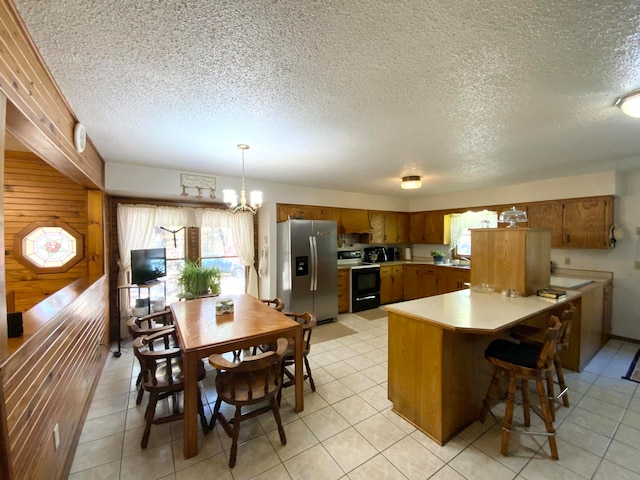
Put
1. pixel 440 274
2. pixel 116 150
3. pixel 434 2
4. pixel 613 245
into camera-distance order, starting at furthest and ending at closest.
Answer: pixel 440 274
pixel 613 245
pixel 116 150
pixel 434 2

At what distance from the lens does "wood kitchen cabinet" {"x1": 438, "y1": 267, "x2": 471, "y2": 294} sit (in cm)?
499

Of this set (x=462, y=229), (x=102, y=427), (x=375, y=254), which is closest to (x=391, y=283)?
(x=375, y=254)

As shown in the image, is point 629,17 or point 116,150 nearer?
point 629,17

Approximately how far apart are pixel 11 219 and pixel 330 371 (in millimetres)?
3878

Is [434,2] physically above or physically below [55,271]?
above

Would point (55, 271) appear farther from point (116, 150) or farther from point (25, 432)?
point (25, 432)

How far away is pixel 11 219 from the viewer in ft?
9.62

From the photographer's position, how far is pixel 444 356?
6.26 feet

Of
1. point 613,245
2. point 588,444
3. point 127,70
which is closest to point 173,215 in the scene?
point 127,70

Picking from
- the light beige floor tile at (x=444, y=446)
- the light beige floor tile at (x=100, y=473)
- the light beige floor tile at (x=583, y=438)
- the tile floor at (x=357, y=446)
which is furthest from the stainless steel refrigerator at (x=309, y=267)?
the light beige floor tile at (x=583, y=438)

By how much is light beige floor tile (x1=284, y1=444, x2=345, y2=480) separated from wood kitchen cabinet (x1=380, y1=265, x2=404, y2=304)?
3975mm

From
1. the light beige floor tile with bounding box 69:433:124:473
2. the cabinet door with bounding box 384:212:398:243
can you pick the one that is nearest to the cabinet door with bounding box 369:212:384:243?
the cabinet door with bounding box 384:212:398:243

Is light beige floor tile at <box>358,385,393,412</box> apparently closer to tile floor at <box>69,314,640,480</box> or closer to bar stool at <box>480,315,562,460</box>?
tile floor at <box>69,314,640,480</box>

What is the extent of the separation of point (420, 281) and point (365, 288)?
51.6 inches
